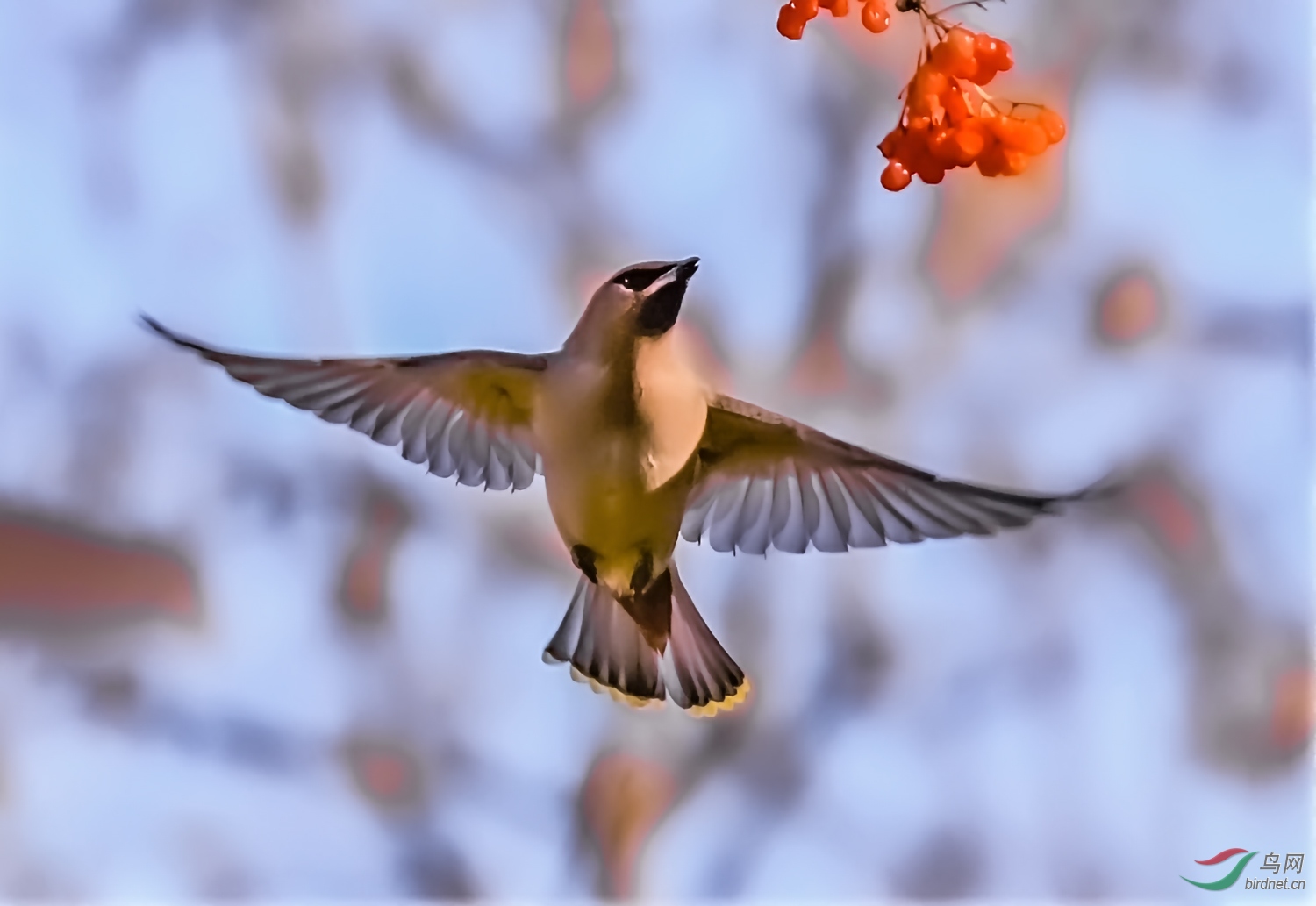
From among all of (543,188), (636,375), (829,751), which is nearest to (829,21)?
(543,188)

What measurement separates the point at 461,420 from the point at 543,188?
340 mm

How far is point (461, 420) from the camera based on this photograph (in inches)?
48.7

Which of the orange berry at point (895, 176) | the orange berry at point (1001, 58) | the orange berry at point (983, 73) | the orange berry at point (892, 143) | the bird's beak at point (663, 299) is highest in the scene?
the orange berry at point (1001, 58)

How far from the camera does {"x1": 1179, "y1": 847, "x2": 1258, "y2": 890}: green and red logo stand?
1.30 meters

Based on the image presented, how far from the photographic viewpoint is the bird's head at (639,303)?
110 cm

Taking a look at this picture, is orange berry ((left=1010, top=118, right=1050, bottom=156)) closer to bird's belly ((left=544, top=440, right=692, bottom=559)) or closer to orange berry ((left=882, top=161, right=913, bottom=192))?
orange berry ((left=882, top=161, right=913, bottom=192))

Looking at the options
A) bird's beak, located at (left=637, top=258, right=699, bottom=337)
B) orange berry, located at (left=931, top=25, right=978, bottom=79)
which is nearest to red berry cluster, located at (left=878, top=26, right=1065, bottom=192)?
orange berry, located at (left=931, top=25, right=978, bottom=79)

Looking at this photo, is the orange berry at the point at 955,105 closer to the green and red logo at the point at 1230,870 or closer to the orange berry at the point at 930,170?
the orange berry at the point at 930,170

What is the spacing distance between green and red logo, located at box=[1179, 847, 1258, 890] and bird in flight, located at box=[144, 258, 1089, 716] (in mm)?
546

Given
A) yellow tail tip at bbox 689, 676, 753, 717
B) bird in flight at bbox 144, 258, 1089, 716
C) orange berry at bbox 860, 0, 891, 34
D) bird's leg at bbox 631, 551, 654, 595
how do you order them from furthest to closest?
1. yellow tail tip at bbox 689, 676, 753, 717
2. bird's leg at bbox 631, 551, 654, 595
3. bird in flight at bbox 144, 258, 1089, 716
4. orange berry at bbox 860, 0, 891, 34

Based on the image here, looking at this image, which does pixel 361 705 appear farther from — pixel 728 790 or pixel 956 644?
pixel 956 644

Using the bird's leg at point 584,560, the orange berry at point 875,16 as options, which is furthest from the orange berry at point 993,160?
the bird's leg at point 584,560

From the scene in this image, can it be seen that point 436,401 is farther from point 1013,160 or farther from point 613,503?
point 1013,160

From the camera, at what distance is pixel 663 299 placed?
1.10m
